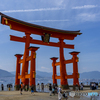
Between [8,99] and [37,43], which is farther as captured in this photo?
[37,43]

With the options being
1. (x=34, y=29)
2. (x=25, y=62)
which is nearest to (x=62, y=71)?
(x=25, y=62)

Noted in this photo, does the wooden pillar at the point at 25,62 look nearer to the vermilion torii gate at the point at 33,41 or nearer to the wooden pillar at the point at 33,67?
the vermilion torii gate at the point at 33,41

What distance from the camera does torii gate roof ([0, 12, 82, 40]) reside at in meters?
17.5

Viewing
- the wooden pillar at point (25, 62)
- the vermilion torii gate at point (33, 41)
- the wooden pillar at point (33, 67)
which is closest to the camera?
the wooden pillar at point (33, 67)

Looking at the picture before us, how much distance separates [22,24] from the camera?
18703mm

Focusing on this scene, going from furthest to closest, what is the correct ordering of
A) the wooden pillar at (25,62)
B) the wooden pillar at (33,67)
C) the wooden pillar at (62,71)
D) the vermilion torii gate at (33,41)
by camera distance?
the wooden pillar at (62,71) → the wooden pillar at (25,62) → the vermilion torii gate at (33,41) → the wooden pillar at (33,67)

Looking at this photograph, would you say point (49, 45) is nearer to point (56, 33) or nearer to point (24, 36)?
point (56, 33)

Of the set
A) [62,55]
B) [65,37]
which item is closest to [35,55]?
[62,55]

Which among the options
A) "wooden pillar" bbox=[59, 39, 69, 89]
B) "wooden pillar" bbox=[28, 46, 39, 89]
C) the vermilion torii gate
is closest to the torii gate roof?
the vermilion torii gate

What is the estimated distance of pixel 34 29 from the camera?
797 inches

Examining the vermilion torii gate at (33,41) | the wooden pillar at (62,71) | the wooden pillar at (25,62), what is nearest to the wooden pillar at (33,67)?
the vermilion torii gate at (33,41)

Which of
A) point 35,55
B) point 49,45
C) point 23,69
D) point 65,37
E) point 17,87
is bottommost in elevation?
point 17,87

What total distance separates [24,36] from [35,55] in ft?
13.1

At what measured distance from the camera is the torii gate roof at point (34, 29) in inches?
690
